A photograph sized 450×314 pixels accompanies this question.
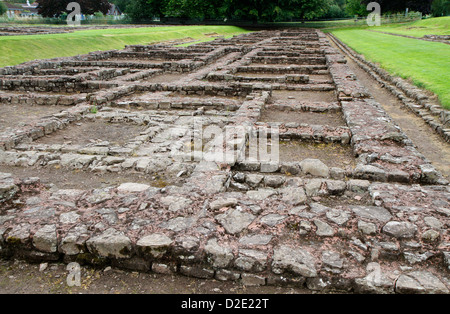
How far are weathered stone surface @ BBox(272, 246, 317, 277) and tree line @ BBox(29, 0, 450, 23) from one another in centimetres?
4557

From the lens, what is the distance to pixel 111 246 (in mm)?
2785

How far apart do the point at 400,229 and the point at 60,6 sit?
65.6 meters

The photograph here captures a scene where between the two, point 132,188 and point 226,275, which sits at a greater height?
point 132,188

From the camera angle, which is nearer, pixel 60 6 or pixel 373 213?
pixel 373 213

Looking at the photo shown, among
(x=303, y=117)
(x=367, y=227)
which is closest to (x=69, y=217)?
(x=367, y=227)

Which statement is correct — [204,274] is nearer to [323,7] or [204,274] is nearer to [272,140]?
[272,140]

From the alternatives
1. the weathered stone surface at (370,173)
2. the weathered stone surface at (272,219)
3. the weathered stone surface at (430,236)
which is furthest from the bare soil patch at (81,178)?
the weathered stone surface at (430,236)

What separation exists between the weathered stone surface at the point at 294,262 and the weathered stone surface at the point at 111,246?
1.27 m

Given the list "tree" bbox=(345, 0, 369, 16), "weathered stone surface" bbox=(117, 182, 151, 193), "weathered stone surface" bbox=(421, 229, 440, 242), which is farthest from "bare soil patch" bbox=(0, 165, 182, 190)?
"tree" bbox=(345, 0, 369, 16)

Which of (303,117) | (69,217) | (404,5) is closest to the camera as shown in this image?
(69,217)

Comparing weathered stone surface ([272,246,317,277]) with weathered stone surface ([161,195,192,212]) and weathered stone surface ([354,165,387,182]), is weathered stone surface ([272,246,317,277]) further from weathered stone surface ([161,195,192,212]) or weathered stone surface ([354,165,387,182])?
weathered stone surface ([354,165,387,182])

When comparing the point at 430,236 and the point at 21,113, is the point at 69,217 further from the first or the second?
the point at 21,113
